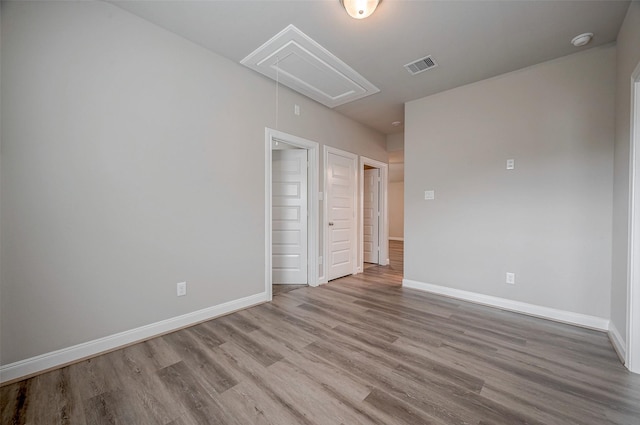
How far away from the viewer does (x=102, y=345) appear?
1973 mm

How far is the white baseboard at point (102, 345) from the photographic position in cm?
166

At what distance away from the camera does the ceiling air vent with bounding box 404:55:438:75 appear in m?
2.73

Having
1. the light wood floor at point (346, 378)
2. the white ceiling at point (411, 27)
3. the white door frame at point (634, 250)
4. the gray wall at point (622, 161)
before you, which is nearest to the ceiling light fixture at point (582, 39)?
the white ceiling at point (411, 27)

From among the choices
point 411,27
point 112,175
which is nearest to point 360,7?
point 411,27

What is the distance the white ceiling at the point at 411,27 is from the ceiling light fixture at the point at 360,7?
0.11m

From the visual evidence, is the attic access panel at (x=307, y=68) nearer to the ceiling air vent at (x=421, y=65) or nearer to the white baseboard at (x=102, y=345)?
the ceiling air vent at (x=421, y=65)

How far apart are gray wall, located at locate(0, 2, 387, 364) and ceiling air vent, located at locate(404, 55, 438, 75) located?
1909 millimetres

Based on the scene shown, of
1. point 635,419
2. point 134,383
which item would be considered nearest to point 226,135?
point 134,383

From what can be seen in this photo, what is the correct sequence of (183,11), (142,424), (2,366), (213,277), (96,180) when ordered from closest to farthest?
(142,424)
(2,366)
(96,180)
(183,11)
(213,277)

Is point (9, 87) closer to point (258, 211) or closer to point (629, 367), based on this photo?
point (258, 211)

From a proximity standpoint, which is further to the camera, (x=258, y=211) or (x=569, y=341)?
(x=258, y=211)

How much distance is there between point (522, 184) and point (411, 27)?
Answer: 7.07 feet

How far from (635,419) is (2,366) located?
12.7 feet

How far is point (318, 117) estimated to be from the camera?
151 inches
